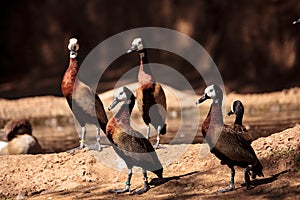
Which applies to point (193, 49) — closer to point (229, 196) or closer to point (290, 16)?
point (290, 16)

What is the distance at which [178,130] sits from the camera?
12.5 m

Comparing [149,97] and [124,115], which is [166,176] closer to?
[149,97]

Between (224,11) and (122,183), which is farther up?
(224,11)

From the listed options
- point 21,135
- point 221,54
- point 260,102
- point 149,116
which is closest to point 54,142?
point 21,135

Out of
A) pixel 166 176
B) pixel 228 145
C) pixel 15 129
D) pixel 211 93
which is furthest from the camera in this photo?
pixel 15 129

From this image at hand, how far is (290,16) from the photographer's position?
17.8 meters

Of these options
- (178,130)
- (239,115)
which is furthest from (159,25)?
(239,115)

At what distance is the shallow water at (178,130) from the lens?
1145cm

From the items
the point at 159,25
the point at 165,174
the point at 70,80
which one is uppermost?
the point at 159,25

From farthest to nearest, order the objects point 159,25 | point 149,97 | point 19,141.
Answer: point 159,25 → point 19,141 → point 149,97

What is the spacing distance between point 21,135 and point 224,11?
32.6 ft

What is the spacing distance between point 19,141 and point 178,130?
10.6 ft

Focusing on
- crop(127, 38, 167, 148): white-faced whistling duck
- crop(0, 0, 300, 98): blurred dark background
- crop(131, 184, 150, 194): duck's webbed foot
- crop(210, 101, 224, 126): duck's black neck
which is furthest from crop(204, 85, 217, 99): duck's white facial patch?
crop(0, 0, 300, 98): blurred dark background

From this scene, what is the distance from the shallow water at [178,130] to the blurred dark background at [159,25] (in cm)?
304
